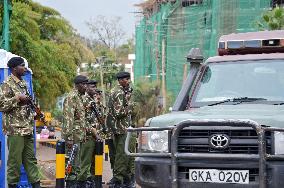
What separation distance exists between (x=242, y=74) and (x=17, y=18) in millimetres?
17517

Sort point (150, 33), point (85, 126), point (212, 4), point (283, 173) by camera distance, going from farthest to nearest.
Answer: point (150, 33) → point (212, 4) → point (85, 126) → point (283, 173)

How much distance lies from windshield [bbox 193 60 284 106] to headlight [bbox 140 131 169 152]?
1186mm

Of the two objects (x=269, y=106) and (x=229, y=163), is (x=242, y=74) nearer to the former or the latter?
(x=269, y=106)

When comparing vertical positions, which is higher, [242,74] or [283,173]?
[242,74]

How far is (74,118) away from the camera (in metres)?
10.4

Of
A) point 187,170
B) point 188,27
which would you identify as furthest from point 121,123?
point 188,27

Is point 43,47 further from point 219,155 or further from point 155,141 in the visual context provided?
point 219,155

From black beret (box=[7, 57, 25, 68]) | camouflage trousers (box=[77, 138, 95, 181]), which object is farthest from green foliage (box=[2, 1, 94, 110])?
black beret (box=[7, 57, 25, 68])

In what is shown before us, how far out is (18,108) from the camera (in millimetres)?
8922

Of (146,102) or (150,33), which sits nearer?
(146,102)

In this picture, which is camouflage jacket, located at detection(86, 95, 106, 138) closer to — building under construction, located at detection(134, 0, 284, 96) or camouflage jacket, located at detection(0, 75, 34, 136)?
camouflage jacket, located at detection(0, 75, 34, 136)

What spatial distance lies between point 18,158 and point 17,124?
0.45 metres

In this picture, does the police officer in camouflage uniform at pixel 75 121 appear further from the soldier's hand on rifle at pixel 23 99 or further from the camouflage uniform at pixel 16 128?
the soldier's hand on rifle at pixel 23 99

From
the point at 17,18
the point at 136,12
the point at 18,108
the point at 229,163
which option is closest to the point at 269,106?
the point at 229,163
